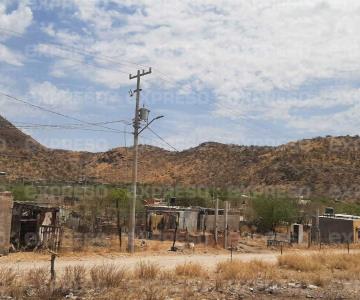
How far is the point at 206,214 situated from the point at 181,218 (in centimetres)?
318

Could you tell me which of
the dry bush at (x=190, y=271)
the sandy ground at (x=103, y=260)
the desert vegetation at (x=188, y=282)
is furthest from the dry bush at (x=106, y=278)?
the dry bush at (x=190, y=271)

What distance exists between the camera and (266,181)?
296 ft

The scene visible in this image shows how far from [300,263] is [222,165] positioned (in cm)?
7743

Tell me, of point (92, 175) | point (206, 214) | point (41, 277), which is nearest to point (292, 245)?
point (206, 214)

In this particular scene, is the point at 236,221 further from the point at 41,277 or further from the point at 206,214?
the point at 41,277

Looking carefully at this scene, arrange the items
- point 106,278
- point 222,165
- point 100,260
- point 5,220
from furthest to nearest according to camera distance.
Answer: point 222,165
point 5,220
point 100,260
point 106,278

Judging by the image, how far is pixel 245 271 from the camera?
21.8 m

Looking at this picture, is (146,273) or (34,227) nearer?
(146,273)

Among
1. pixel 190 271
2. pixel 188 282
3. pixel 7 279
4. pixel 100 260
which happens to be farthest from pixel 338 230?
pixel 7 279

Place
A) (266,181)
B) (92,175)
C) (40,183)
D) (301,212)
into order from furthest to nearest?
(92,175) → (266,181) → (40,183) → (301,212)

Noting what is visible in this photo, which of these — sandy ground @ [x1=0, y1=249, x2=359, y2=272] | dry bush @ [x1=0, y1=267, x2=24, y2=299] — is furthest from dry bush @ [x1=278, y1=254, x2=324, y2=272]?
dry bush @ [x1=0, y1=267, x2=24, y2=299]

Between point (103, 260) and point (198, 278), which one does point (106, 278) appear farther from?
point (103, 260)

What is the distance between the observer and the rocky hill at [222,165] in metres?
83.0

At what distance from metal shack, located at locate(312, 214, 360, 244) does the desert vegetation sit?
21335 millimetres
